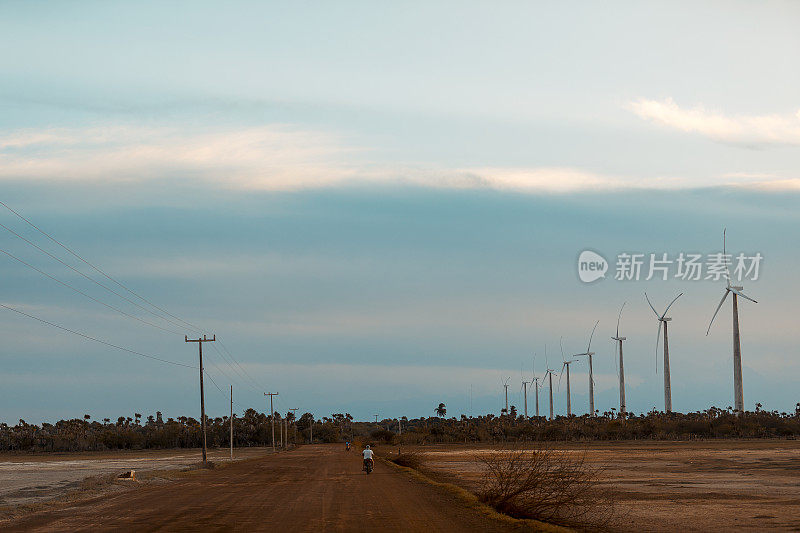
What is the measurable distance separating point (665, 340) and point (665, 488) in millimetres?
84955

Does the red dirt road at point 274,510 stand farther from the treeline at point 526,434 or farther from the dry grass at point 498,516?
the treeline at point 526,434

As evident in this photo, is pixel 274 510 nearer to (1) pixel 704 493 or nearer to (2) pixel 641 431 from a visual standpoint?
(1) pixel 704 493

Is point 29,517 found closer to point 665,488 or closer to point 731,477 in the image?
point 665,488

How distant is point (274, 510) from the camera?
1232 inches

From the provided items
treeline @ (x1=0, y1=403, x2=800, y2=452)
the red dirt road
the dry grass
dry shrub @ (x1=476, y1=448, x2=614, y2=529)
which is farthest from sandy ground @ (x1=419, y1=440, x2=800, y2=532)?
treeline @ (x1=0, y1=403, x2=800, y2=452)

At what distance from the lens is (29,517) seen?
31.0 meters

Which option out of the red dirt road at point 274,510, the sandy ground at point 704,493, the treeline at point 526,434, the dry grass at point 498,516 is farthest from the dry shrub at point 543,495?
the treeline at point 526,434

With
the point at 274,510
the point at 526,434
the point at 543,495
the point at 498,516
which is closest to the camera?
the point at 498,516

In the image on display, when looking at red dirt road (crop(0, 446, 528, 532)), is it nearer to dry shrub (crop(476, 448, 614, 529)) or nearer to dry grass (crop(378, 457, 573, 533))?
dry grass (crop(378, 457, 573, 533))

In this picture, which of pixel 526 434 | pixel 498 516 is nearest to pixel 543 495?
pixel 498 516

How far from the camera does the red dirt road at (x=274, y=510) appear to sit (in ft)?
85.5

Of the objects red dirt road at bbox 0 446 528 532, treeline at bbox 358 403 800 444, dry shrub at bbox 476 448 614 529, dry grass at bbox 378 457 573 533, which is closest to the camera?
dry grass at bbox 378 457 573 533

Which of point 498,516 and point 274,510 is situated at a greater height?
point 498,516

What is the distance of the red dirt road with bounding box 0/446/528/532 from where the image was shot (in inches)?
1025
